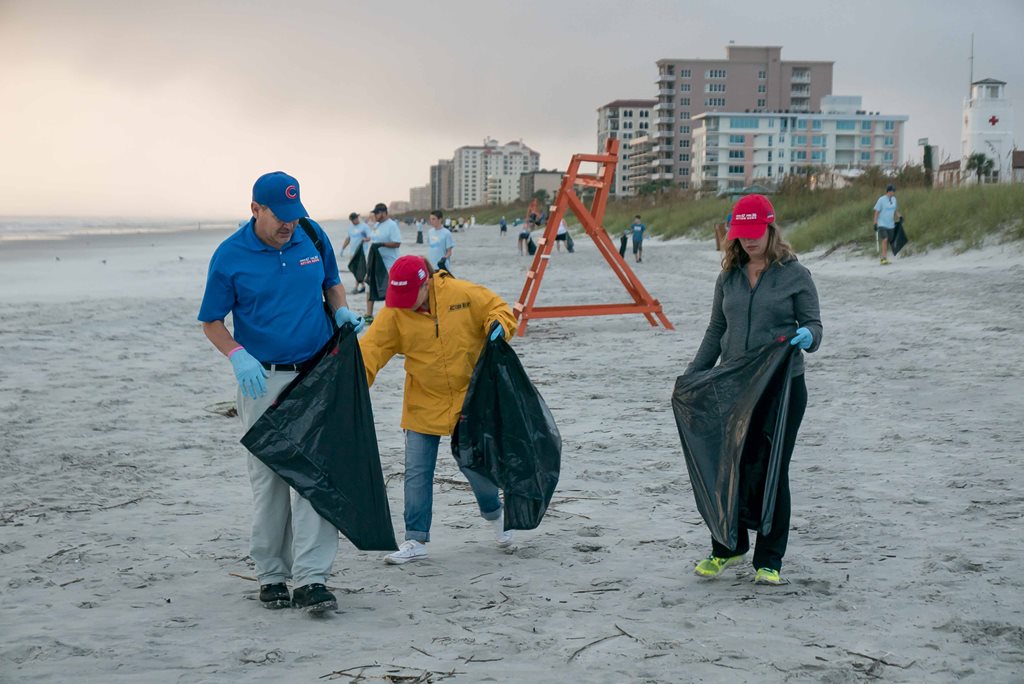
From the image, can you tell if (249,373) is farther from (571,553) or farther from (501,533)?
(571,553)

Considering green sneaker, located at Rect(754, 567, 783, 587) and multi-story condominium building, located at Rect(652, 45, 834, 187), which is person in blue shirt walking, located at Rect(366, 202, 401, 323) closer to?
green sneaker, located at Rect(754, 567, 783, 587)

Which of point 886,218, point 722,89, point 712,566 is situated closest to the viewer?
point 712,566

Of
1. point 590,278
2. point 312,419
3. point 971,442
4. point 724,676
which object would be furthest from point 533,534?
point 590,278

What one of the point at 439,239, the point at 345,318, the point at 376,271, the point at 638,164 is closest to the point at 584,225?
the point at 376,271

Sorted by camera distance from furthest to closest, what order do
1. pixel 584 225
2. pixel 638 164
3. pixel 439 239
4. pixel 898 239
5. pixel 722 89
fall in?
pixel 638 164, pixel 722 89, pixel 898 239, pixel 439 239, pixel 584 225

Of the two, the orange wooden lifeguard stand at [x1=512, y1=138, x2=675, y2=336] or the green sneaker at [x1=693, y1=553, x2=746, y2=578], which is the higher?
the orange wooden lifeguard stand at [x1=512, y1=138, x2=675, y2=336]

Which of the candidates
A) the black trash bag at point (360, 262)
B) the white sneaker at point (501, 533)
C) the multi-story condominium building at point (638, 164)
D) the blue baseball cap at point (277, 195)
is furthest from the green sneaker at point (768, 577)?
the multi-story condominium building at point (638, 164)

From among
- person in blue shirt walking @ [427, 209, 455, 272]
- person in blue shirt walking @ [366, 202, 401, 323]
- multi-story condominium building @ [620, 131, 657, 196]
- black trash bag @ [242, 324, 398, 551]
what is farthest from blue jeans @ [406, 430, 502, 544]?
multi-story condominium building @ [620, 131, 657, 196]

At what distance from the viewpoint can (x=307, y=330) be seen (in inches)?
170

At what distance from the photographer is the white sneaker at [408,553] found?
487cm

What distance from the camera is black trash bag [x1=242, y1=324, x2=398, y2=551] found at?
423 cm

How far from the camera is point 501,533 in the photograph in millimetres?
5086

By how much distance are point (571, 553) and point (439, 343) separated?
1.09 m

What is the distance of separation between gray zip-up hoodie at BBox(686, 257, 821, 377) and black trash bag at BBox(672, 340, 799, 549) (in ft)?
0.23
